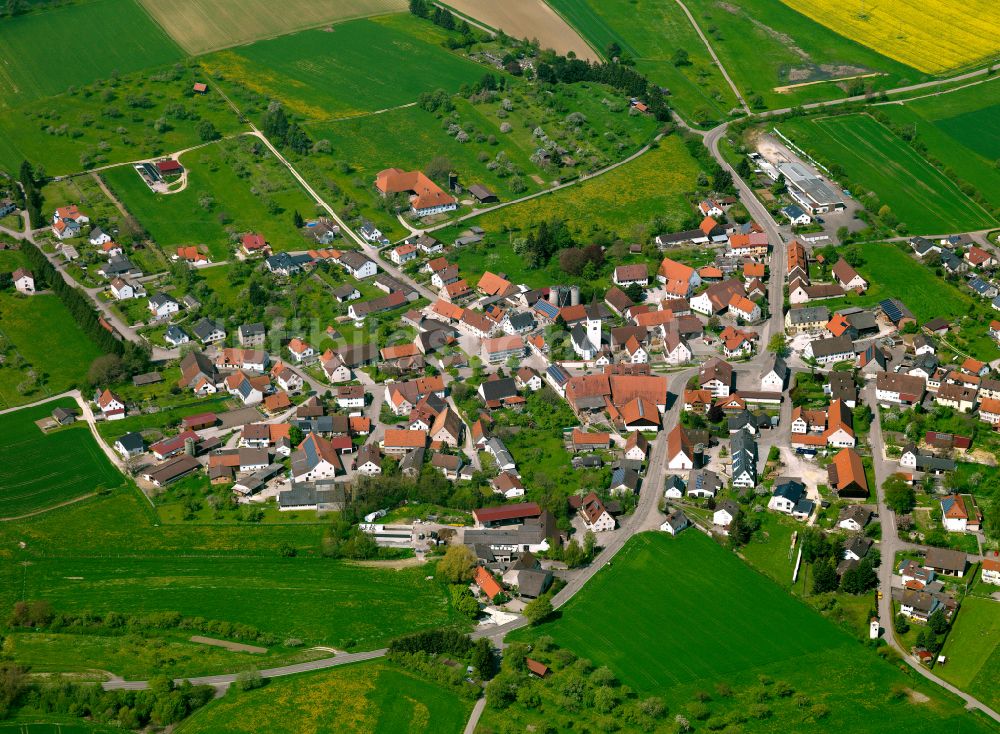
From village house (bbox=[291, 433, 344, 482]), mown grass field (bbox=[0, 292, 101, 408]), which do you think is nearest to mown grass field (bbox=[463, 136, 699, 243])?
mown grass field (bbox=[0, 292, 101, 408])

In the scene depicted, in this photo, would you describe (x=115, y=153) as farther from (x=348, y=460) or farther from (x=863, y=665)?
(x=863, y=665)

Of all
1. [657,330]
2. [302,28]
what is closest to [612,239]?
[657,330]

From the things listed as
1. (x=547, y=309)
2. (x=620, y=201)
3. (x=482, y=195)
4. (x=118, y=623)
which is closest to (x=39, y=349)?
(x=118, y=623)

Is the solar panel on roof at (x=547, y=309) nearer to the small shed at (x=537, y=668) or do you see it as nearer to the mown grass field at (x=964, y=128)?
the small shed at (x=537, y=668)

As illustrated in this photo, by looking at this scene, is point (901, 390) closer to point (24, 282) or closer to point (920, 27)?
point (24, 282)

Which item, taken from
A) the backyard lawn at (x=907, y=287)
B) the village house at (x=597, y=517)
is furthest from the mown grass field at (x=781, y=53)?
the village house at (x=597, y=517)

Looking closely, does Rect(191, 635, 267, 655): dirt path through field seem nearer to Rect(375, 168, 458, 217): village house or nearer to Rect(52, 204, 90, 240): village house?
Rect(375, 168, 458, 217): village house
